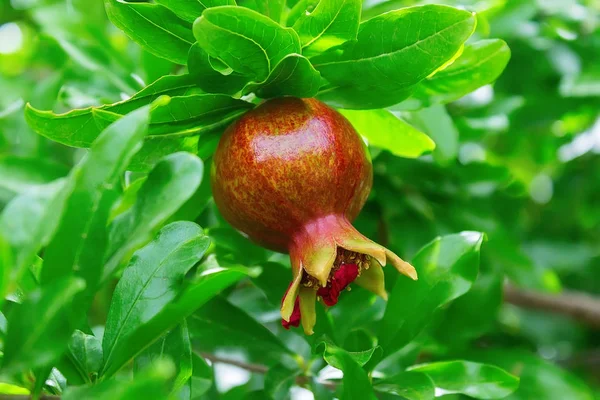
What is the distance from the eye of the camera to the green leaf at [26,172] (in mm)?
1384

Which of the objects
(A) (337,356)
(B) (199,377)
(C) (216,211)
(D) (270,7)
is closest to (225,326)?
(B) (199,377)

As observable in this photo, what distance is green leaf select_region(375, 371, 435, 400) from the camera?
955 mm

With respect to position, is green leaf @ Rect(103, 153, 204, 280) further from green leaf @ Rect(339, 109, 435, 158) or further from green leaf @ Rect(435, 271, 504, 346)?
green leaf @ Rect(435, 271, 504, 346)

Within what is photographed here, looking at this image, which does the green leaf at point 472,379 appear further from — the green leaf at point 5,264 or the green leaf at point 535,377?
the green leaf at point 5,264

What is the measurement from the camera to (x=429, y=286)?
1.06 metres

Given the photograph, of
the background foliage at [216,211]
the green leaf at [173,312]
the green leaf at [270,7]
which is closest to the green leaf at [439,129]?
the background foliage at [216,211]

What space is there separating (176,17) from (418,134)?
409 millimetres

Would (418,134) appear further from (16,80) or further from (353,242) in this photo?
(16,80)

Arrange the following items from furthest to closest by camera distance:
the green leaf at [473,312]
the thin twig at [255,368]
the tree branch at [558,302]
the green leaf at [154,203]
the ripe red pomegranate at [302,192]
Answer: the tree branch at [558,302] < the green leaf at [473,312] < the thin twig at [255,368] < the ripe red pomegranate at [302,192] < the green leaf at [154,203]

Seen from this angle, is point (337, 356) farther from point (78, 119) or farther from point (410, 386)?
point (78, 119)

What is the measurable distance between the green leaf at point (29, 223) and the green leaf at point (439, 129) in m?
0.74

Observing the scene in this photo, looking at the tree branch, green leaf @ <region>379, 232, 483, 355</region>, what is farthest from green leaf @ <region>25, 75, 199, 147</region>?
the tree branch

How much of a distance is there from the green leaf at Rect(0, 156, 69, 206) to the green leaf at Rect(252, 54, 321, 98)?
2.06ft

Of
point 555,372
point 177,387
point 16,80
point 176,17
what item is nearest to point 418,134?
point 176,17
